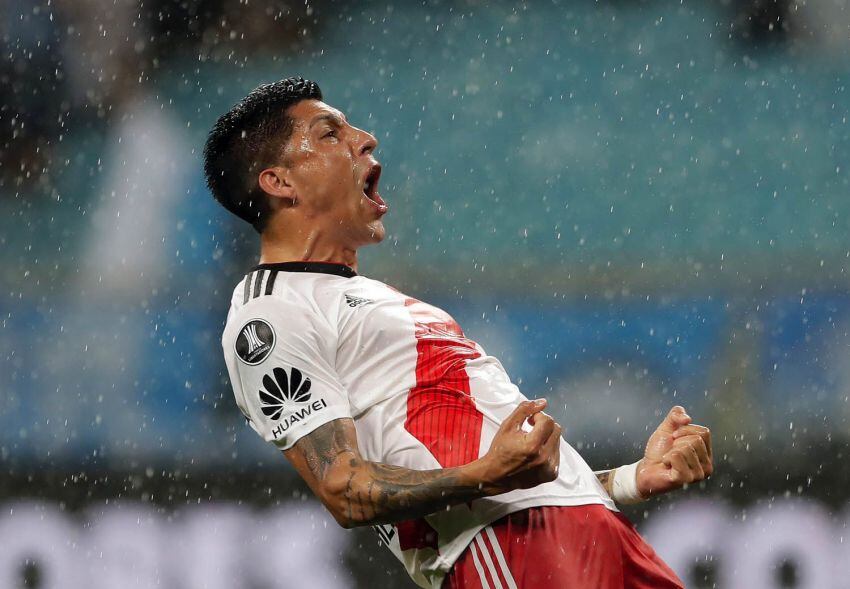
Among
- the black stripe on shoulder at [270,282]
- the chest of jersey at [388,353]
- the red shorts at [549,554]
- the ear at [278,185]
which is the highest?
the ear at [278,185]

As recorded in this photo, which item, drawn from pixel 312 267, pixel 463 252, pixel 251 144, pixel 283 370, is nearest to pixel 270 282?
pixel 312 267

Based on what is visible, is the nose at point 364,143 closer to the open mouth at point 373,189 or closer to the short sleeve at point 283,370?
the open mouth at point 373,189

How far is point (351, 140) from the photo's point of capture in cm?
273

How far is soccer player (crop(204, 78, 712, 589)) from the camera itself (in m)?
2.07

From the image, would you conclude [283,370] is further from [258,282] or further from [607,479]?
[607,479]

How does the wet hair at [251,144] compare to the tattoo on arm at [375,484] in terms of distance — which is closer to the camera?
the tattoo on arm at [375,484]

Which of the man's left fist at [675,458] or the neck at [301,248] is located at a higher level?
the neck at [301,248]

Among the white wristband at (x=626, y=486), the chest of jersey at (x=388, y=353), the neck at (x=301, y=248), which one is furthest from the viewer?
the neck at (x=301, y=248)

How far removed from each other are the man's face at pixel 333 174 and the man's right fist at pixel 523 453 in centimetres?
85

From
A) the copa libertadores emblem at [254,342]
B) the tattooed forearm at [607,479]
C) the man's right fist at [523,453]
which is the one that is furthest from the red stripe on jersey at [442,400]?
the tattooed forearm at [607,479]

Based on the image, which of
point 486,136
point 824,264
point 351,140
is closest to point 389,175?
point 486,136

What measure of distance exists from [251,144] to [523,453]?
1.19m

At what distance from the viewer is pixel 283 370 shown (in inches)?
87.0

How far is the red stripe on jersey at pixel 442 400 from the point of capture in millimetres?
2232
